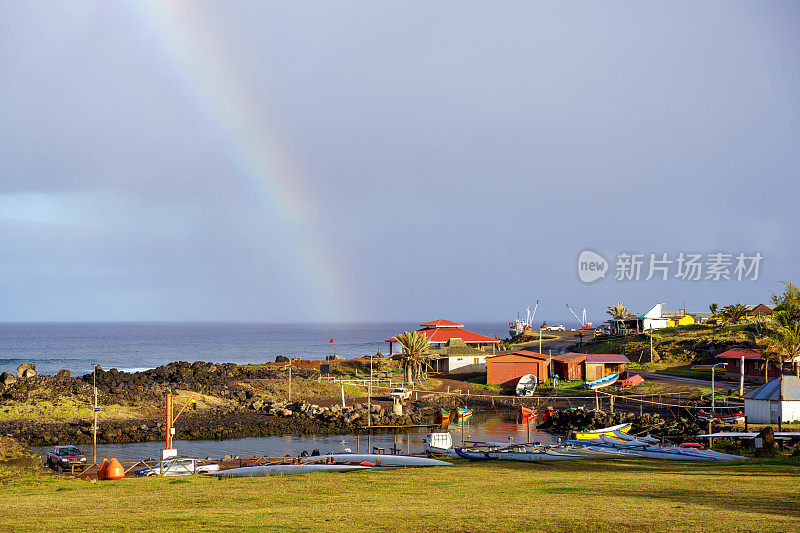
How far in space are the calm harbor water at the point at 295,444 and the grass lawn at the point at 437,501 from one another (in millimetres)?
20192

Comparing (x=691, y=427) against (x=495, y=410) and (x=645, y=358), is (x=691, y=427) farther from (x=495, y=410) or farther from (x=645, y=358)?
(x=645, y=358)

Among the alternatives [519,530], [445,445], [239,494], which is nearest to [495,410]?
[445,445]

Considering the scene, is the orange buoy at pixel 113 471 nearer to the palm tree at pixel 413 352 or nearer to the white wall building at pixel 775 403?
the white wall building at pixel 775 403

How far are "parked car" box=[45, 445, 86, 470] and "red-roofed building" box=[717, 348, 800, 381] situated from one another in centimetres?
5616

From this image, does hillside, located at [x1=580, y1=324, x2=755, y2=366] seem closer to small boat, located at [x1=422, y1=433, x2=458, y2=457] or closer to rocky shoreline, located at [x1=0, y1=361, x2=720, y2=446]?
rocky shoreline, located at [x1=0, y1=361, x2=720, y2=446]

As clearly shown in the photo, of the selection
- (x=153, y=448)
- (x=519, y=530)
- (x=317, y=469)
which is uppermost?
(x=519, y=530)

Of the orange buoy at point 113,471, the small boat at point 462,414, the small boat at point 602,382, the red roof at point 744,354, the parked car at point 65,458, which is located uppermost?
the red roof at point 744,354

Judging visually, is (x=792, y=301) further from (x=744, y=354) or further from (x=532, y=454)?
(x=532, y=454)

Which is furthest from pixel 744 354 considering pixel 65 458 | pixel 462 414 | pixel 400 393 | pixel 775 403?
pixel 65 458

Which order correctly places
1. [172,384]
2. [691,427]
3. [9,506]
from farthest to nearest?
[172,384] → [691,427] → [9,506]

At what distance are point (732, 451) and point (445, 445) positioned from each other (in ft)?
51.5

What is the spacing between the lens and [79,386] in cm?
7238

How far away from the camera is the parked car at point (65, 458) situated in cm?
4012

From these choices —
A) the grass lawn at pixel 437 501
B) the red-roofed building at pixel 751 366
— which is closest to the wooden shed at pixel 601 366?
the red-roofed building at pixel 751 366
